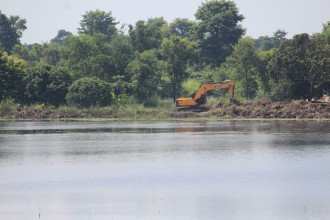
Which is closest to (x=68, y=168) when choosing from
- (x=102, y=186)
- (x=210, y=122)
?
(x=102, y=186)

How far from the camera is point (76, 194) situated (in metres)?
29.3

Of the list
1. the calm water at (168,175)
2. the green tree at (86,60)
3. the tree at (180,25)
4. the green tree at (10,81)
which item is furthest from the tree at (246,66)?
the tree at (180,25)

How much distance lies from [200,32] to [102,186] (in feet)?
296

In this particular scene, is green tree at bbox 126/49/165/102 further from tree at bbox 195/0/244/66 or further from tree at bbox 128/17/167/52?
tree at bbox 195/0/244/66

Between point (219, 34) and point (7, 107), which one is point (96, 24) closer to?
point (219, 34)

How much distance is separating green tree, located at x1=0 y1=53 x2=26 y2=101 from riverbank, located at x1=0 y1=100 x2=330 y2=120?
Answer: 1.90 metres

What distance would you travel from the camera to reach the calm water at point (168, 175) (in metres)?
25.8

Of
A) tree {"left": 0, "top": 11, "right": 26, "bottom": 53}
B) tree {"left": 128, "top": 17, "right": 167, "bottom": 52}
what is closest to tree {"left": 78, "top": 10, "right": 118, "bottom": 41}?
tree {"left": 0, "top": 11, "right": 26, "bottom": 53}

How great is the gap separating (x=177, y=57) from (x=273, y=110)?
16509 mm

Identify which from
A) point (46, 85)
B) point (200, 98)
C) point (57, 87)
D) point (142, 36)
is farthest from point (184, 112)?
point (142, 36)

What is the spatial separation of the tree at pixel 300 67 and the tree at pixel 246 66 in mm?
5774

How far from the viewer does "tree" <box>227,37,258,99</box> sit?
8325 cm

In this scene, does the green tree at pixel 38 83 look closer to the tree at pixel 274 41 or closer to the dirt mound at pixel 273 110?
the dirt mound at pixel 273 110

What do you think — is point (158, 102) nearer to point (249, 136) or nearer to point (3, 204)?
point (249, 136)
